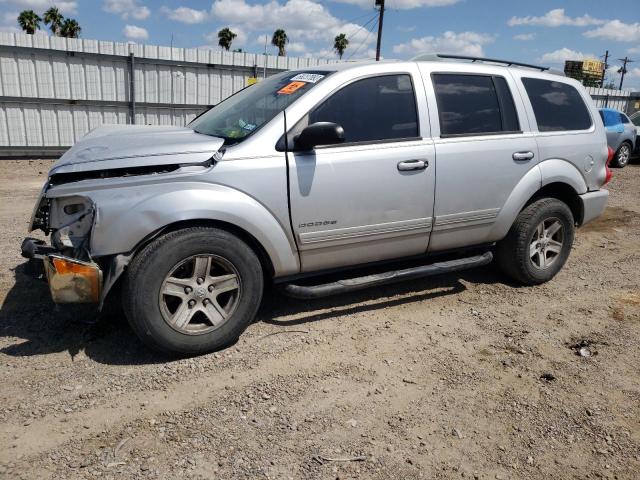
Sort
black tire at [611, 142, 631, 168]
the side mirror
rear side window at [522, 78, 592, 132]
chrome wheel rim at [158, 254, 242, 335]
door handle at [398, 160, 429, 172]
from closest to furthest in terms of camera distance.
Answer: chrome wheel rim at [158, 254, 242, 335] < the side mirror < door handle at [398, 160, 429, 172] < rear side window at [522, 78, 592, 132] < black tire at [611, 142, 631, 168]

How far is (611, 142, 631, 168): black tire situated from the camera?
14.8 m

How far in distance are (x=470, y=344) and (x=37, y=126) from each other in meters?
11.5

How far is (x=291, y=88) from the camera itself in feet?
12.9

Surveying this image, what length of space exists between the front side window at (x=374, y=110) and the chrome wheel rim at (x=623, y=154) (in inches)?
521

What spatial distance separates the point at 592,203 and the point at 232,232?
3580 millimetres

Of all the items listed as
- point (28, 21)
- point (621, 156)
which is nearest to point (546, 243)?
point (621, 156)

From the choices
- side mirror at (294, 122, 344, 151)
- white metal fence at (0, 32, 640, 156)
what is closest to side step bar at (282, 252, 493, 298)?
side mirror at (294, 122, 344, 151)

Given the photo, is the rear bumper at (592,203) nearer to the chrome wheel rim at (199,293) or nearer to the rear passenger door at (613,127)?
the chrome wheel rim at (199,293)

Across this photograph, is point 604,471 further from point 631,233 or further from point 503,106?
point 631,233

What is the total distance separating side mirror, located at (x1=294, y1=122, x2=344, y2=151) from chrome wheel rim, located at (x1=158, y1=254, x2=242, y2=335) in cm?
94

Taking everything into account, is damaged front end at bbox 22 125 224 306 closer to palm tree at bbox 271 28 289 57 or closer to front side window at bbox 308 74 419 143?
front side window at bbox 308 74 419 143

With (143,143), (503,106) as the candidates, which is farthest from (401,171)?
(143,143)

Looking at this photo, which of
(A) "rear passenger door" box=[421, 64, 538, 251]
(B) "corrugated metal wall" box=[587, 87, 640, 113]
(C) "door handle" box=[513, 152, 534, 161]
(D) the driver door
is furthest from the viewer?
(B) "corrugated metal wall" box=[587, 87, 640, 113]

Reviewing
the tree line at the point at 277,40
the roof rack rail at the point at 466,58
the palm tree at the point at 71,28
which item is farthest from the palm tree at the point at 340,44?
the roof rack rail at the point at 466,58
